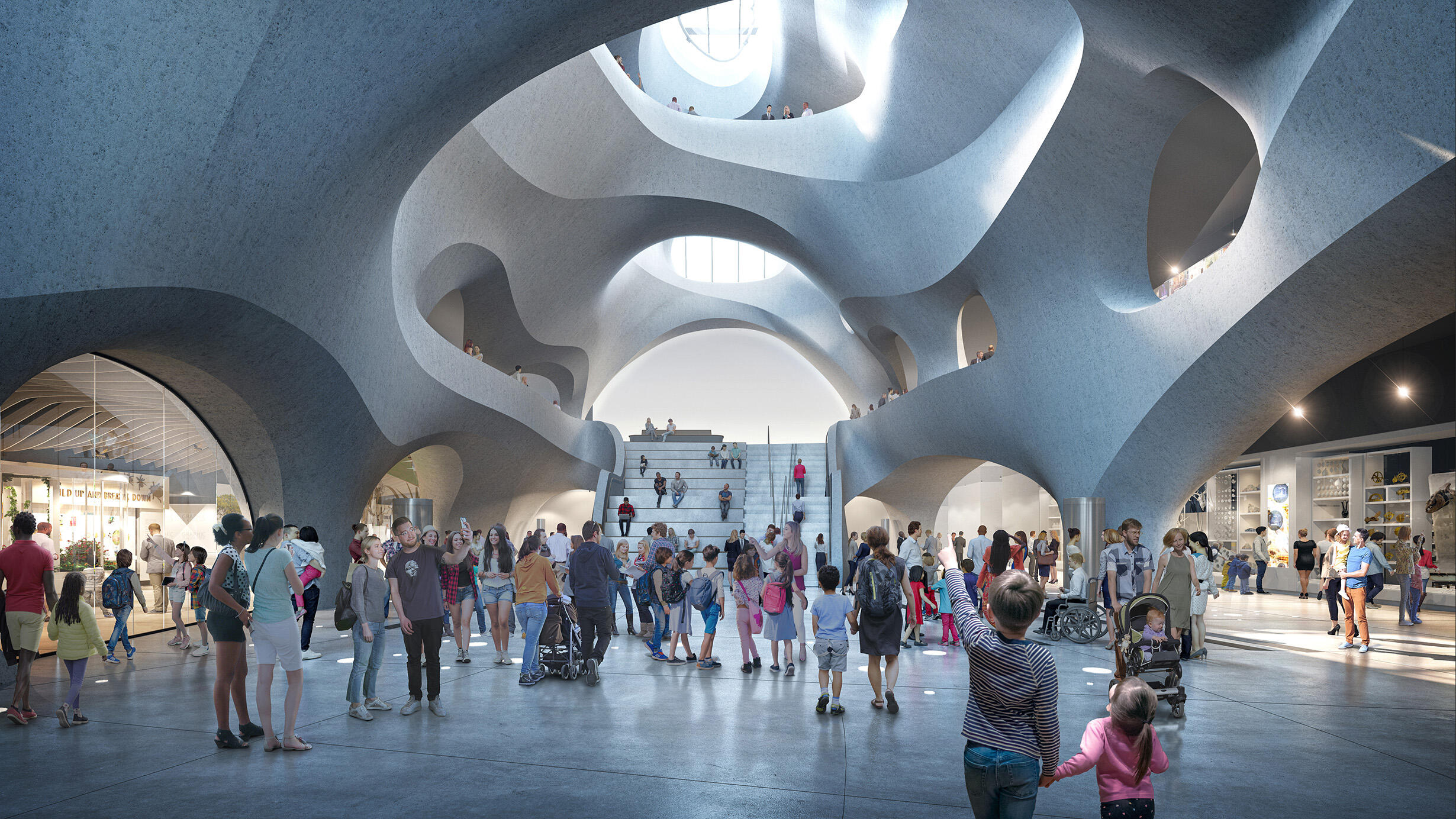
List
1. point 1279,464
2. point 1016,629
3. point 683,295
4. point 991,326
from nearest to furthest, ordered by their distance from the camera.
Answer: point 1016,629, point 1279,464, point 991,326, point 683,295

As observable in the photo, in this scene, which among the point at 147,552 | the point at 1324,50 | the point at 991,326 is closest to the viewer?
the point at 1324,50

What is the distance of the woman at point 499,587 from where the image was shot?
31.4ft

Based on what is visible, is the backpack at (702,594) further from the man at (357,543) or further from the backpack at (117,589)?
the backpack at (117,589)

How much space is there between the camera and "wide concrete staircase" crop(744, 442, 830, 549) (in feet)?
80.1

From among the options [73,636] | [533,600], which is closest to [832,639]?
[533,600]

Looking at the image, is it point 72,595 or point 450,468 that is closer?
point 72,595

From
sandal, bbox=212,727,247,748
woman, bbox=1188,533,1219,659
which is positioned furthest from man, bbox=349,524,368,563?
woman, bbox=1188,533,1219,659

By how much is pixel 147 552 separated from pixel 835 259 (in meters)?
17.6

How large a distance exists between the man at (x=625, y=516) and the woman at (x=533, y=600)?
51.5ft

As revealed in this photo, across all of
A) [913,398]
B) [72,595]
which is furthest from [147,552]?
[913,398]

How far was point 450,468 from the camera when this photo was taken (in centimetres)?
2433

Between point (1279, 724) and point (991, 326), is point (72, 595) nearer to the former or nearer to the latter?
point (1279, 724)

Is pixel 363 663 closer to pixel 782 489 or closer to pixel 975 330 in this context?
pixel 782 489

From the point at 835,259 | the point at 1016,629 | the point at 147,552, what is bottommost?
the point at 147,552
